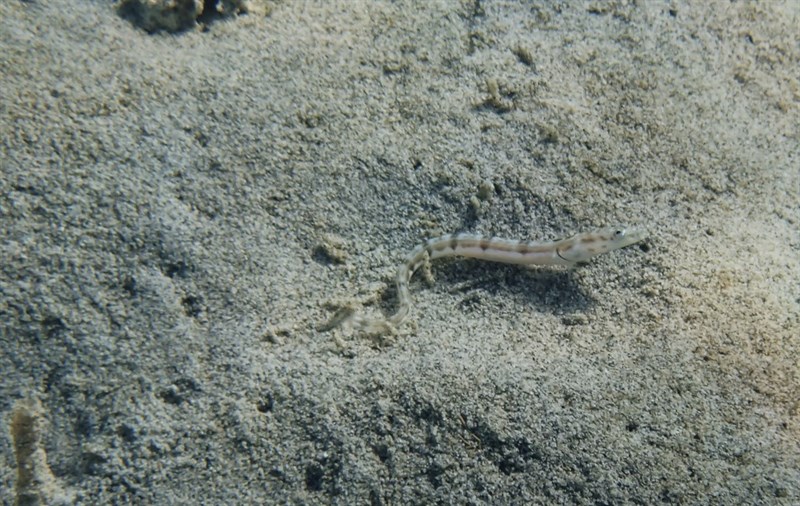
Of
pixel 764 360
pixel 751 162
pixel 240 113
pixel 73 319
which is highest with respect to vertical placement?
pixel 751 162

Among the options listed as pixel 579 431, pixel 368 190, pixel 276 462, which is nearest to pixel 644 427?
pixel 579 431

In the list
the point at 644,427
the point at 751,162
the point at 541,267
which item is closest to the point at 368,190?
the point at 541,267

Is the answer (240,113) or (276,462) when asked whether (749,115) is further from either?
(276,462)

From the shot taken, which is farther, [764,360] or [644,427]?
[764,360]

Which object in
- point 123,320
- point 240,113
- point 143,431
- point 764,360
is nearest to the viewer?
point 143,431

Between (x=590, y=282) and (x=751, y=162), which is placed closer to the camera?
(x=590, y=282)

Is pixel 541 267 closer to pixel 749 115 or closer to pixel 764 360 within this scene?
pixel 764 360

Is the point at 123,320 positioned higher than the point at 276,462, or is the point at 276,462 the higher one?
Answer: the point at 123,320

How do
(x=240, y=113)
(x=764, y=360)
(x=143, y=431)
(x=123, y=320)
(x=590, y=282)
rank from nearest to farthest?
(x=143, y=431) < (x=123, y=320) < (x=764, y=360) < (x=590, y=282) < (x=240, y=113)

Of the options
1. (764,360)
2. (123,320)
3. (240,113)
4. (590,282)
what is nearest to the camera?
(123,320)
